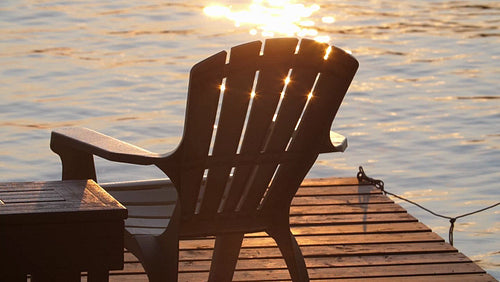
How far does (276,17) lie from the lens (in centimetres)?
1352

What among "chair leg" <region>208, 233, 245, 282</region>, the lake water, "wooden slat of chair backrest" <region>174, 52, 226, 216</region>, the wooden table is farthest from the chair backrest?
the lake water

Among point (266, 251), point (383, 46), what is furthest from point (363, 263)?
point (383, 46)

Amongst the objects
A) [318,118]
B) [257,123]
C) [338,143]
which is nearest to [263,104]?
[257,123]

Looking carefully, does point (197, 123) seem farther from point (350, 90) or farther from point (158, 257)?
point (350, 90)

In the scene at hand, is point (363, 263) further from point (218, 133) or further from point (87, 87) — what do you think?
point (87, 87)

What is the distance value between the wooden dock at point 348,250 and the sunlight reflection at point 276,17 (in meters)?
6.18

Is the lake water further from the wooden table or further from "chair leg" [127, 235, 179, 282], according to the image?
the wooden table

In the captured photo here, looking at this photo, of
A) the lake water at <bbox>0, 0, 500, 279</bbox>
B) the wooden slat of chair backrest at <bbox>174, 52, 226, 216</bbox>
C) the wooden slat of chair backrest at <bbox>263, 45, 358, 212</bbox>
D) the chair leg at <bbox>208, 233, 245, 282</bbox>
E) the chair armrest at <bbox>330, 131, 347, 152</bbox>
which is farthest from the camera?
the lake water at <bbox>0, 0, 500, 279</bbox>

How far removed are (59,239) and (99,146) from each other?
2.47ft

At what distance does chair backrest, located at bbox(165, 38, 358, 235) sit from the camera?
3732mm

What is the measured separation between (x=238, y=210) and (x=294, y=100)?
0.43m

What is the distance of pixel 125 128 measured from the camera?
8.41 meters

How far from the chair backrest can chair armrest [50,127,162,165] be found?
11 centimetres

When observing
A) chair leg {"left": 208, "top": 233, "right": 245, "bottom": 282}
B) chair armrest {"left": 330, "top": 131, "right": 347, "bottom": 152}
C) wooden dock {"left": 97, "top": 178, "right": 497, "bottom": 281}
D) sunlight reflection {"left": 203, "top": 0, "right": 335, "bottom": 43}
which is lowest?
sunlight reflection {"left": 203, "top": 0, "right": 335, "bottom": 43}
